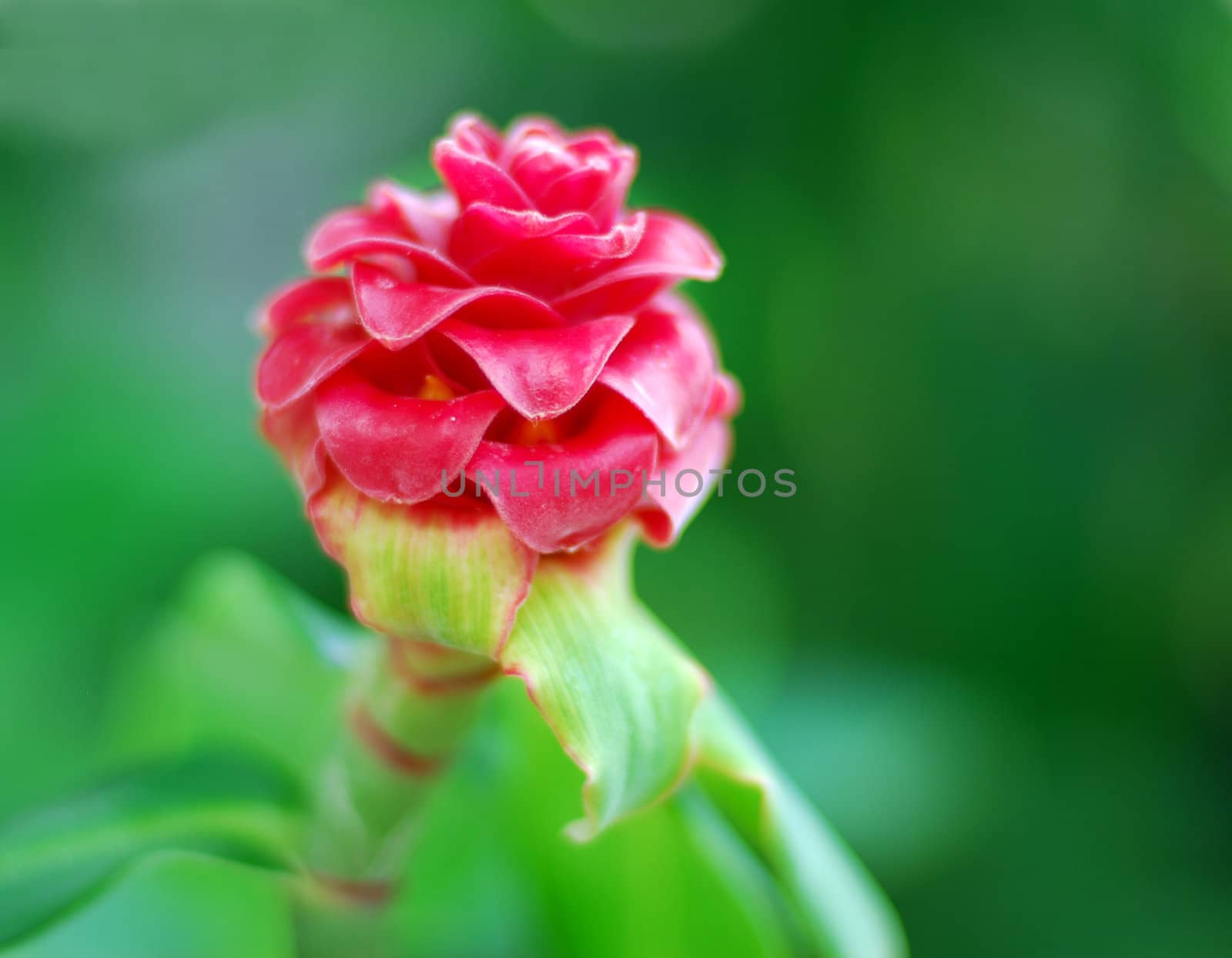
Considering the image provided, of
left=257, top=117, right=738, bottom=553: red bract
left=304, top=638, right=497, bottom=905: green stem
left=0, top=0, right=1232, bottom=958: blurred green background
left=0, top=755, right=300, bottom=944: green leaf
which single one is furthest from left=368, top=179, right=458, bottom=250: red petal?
left=0, top=0, right=1232, bottom=958: blurred green background

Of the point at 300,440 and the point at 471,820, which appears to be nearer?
the point at 300,440

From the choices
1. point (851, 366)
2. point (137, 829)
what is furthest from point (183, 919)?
point (851, 366)

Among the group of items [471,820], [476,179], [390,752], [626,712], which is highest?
[476,179]

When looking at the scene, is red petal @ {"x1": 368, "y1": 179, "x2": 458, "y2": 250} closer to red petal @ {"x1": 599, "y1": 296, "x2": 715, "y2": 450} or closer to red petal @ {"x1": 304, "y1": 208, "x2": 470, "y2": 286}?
red petal @ {"x1": 304, "y1": 208, "x2": 470, "y2": 286}

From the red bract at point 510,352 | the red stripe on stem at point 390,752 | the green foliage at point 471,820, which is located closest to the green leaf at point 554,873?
the green foliage at point 471,820

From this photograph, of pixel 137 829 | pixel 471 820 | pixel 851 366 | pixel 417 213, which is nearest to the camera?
pixel 417 213

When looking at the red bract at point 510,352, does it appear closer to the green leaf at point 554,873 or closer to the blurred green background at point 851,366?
the green leaf at point 554,873

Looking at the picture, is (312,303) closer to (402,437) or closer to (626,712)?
(402,437)
